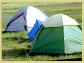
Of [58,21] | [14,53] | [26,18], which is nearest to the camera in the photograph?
[58,21]

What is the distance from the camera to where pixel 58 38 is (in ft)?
43.2

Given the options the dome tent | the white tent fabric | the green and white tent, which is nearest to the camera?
the green and white tent

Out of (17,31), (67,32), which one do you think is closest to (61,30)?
(67,32)

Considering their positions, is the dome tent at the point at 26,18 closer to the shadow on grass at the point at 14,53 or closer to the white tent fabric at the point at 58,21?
the shadow on grass at the point at 14,53

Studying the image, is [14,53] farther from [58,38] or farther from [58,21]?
[58,21]

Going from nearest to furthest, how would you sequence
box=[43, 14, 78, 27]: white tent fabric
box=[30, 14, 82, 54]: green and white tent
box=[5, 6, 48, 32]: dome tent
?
box=[30, 14, 82, 54]: green and white tent, box=[43, 14, 78, 27]: white tent fabric, box=[5, 6, 48, 32]: dome tent

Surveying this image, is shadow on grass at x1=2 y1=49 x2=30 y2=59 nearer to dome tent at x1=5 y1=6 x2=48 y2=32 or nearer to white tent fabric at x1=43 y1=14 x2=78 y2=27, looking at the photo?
white tent fabric at x1=43 y1=14 x2=78 y2=27

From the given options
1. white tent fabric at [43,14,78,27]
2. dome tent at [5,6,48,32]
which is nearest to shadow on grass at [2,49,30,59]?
white tent fabric at [43,14,78,27]

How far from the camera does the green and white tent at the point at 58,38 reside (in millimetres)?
13094

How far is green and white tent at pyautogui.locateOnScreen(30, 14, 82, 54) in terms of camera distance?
13094mm

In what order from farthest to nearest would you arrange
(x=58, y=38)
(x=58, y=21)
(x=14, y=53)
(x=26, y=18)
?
(x=26, y=18) < (x=14, y=53) < (x=58, y=21) < (x=58, y=38)

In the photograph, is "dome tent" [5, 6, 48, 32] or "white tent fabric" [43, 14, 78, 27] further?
"dome tent" [5, 6, 48, 32]

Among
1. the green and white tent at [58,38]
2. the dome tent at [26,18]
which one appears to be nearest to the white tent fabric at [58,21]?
the green and white tent at [58,38]

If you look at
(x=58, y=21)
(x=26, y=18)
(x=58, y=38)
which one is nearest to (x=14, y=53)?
(x=58, y=38)
